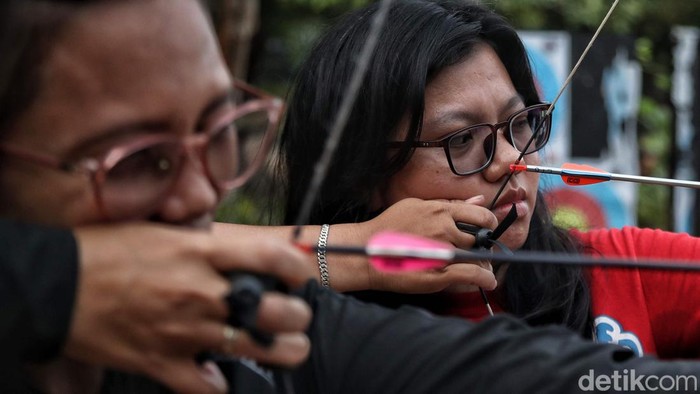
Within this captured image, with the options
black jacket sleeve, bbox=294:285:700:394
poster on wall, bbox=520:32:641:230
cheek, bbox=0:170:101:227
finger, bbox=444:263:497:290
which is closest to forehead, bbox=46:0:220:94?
cheek, bbox=0:170:101:227

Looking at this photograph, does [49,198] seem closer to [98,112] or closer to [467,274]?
[98,112]

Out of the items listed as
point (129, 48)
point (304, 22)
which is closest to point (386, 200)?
point (129, 48)

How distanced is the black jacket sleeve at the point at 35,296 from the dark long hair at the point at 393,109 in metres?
0.98

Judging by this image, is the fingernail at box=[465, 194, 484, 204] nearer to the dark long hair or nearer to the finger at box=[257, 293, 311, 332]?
the dark long hair

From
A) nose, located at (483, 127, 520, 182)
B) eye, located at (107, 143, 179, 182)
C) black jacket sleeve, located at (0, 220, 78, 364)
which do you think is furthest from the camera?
nose, located at (483, 127, 520, 182)

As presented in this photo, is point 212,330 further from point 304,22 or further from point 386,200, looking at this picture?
point 304,22

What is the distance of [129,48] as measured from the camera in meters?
0.99

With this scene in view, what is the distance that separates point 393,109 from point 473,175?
0.66ft

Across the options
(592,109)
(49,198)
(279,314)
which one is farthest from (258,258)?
(592,109)

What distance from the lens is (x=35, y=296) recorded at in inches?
33.1

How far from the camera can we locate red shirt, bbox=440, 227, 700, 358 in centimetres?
176

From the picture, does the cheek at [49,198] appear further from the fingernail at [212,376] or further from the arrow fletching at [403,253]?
the arrow fletching at [403,253]

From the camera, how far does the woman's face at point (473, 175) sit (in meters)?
1.74

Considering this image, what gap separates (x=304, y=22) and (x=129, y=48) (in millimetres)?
5453
